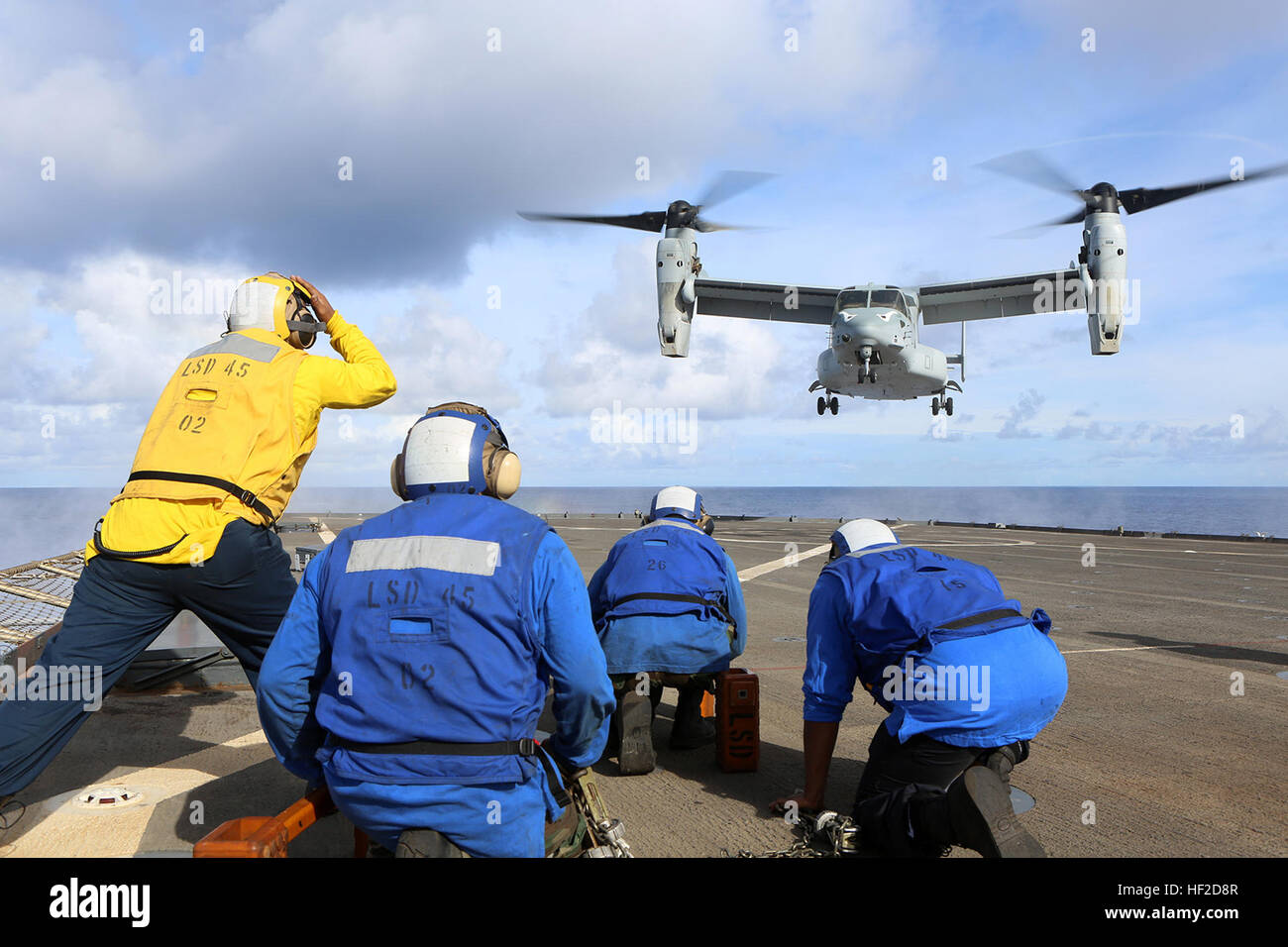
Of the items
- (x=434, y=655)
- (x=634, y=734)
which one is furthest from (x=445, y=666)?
(x=634, y=734)

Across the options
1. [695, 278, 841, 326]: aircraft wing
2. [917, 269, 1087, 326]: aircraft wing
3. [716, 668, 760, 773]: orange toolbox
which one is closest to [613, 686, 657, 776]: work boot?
[716, 668, 760, 773]: orange toolbox

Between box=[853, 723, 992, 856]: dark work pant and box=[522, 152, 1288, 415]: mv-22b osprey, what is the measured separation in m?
22.3

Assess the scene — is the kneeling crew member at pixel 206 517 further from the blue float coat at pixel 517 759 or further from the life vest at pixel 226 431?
the blue float coat at pixel 517 759

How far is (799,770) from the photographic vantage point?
4.68 metres

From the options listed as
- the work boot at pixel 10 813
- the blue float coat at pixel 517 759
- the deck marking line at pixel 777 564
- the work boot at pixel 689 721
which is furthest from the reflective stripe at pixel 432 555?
the deck marking line at pixel 777 564

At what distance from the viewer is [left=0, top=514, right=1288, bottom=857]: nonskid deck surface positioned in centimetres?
360

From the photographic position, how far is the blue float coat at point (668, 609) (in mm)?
4805

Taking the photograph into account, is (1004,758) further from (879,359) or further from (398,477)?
(879,359)

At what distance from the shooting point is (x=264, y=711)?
2539 millimetres

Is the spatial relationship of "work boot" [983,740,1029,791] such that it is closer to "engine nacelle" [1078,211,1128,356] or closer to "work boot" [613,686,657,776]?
"work boot" [613,686,657,776]

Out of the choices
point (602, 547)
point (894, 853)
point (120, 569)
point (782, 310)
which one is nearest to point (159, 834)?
point (120, 569)

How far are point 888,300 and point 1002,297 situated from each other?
832 cm

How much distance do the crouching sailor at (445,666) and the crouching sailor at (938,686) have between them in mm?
1399
